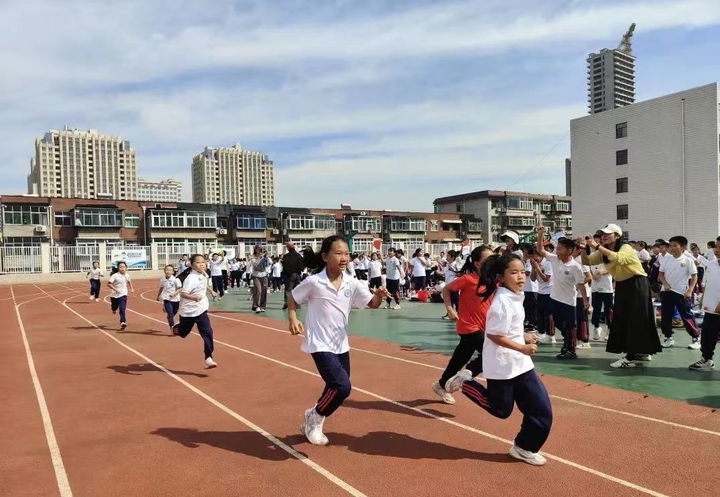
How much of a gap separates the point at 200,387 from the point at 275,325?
568 cm

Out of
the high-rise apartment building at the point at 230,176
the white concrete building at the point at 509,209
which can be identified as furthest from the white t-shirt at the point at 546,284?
the high-rise apartment building at the point at 230,176

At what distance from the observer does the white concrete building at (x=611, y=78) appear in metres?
179

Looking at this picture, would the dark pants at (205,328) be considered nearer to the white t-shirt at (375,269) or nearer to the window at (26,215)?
the white t-shirt at (375,269)

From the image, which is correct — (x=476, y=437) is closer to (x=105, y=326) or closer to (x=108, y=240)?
(x=105, y=326)

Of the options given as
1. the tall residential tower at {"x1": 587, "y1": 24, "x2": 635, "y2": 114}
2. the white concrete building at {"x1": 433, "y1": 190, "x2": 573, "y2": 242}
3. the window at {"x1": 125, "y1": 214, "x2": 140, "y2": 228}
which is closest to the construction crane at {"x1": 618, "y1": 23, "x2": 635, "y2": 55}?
the tall residential tower at {"x1": 587, "y1": 24, "x2": 635, "y2": 114}

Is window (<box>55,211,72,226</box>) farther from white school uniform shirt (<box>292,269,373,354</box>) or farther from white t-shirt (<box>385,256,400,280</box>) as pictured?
white school uniform shirt (<box>292,269,373,354</box>)

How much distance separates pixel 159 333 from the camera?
1154cm

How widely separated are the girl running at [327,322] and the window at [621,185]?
45980mm

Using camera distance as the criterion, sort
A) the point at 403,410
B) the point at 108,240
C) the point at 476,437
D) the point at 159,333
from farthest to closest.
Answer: the point at 108,240 < the point at 159,333 < the point at 403,410 < the point at 476,437

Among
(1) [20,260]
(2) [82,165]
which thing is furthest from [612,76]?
(1) [20,260]

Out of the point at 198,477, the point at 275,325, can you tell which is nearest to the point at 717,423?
the point at 198,477

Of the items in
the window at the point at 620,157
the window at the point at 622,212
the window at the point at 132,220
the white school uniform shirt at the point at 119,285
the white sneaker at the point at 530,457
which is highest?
the window at the point at 620,157

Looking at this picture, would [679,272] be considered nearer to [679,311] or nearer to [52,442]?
[679,311]

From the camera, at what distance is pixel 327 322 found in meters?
4.48
